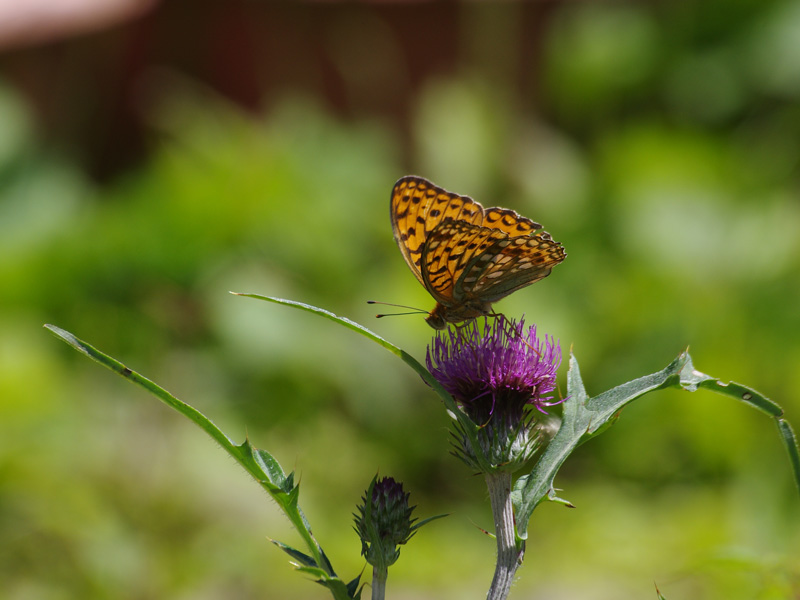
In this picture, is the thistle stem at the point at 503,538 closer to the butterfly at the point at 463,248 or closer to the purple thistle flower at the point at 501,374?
the purple thistle flower at the point at 501,374

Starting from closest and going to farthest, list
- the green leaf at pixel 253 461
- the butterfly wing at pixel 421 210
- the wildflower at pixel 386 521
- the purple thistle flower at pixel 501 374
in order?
the green leaf at pixel 253 461, the wildflower at pixel 386 521, the purple thistle flower at pixel 501 374, the butterfly wing at pixel 421 210

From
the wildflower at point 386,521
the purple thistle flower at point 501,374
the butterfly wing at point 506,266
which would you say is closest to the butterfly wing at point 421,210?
the butterfly wing at point 506,266

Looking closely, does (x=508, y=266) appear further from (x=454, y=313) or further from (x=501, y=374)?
(x=501, y=374)

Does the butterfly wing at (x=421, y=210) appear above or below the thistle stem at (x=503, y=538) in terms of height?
above

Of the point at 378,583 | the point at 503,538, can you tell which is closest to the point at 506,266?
the point at 503,538

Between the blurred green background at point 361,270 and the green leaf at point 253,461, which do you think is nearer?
the green leaf at point 253,461

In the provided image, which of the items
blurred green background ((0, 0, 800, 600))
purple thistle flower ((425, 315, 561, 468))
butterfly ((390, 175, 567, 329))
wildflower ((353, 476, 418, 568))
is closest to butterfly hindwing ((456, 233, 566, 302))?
butterfly ((390, 175, 567, 329))

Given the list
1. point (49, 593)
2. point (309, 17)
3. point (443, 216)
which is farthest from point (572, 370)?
point (309, 17)
